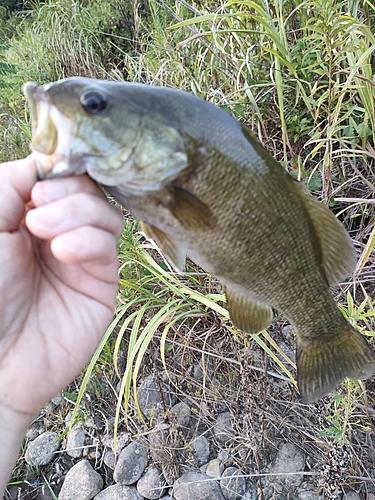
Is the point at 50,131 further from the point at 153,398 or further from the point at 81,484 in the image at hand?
the point at 81,484

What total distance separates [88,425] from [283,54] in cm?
242

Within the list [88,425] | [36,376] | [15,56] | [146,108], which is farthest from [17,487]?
[15,56]

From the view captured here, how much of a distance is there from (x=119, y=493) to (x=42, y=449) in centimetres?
62

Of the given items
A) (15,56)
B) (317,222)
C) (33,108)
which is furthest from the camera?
(15,56)

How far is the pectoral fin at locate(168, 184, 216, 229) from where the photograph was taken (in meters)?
1.05

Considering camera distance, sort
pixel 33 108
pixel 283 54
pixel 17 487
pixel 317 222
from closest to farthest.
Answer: pixel 33 108
pixel 317 222
pixel 283 54
pixel 17 487

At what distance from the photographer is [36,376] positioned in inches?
47.4

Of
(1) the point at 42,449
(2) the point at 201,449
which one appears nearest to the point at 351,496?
(2) the point at 201,449

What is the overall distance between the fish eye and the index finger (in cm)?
22

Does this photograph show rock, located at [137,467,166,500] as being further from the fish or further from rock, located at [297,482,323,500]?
the fish

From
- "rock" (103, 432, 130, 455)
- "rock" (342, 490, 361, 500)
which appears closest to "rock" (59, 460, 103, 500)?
"rock" (103, 432, 130, 455)

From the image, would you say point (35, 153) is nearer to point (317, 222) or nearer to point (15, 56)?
point (317, 222)

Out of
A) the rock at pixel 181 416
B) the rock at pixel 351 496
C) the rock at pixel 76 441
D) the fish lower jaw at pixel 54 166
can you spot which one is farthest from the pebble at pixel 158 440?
the fish lower jaw at pixel 54 166

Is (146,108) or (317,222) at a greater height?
(146,108)
